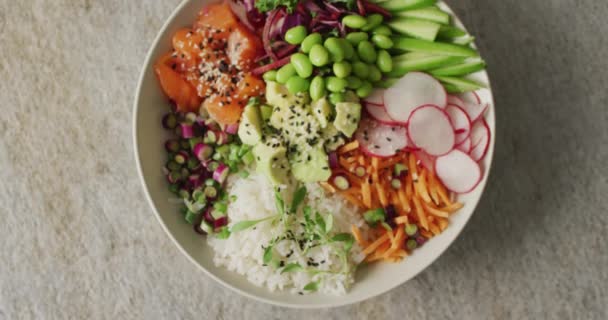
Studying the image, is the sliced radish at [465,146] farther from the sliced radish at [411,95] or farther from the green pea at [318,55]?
the green pea at [318,55]

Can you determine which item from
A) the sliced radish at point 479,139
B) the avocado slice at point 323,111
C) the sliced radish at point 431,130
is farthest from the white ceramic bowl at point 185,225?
the avocado slice at point 323,111

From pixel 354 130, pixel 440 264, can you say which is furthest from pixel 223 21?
pixel 440 264

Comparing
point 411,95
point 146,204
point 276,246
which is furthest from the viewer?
point 146,204

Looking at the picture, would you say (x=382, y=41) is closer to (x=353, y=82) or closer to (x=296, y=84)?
(x=353, y=82)

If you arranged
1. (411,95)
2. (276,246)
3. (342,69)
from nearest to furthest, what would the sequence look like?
(342,69), (411,95), (276,246)

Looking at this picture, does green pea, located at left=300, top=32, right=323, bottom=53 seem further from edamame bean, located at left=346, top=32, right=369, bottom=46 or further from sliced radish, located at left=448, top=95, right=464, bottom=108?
sliced radish, located at left=448, top=95, right=464, bottom=108

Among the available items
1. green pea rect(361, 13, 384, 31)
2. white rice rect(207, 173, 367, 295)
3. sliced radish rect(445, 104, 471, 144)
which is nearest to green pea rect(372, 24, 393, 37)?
green pea rect(361, 13, 384, 31)

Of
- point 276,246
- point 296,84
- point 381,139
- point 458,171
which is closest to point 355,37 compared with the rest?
point 296,84
